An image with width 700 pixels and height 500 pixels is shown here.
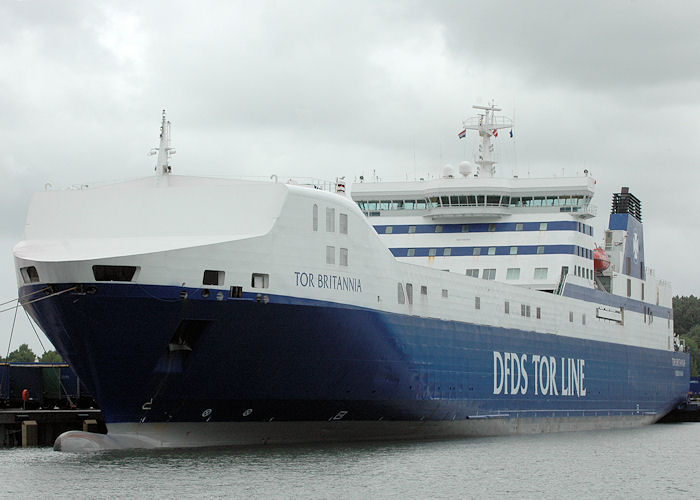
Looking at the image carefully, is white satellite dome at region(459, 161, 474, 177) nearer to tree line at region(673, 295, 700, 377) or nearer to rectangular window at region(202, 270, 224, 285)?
rectangular window at region(202, 270, 224, 285)

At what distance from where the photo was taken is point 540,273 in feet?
130

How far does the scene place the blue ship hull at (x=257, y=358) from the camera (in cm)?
2420

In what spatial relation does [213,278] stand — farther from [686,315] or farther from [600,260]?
[686,315]

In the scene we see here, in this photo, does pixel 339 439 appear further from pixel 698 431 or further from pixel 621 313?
pixel 698 431

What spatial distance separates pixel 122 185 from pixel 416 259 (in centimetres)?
1517

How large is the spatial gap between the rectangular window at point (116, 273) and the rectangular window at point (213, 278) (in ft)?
5.18

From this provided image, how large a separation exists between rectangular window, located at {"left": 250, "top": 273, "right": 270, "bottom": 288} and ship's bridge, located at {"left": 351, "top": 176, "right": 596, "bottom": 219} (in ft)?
52.6

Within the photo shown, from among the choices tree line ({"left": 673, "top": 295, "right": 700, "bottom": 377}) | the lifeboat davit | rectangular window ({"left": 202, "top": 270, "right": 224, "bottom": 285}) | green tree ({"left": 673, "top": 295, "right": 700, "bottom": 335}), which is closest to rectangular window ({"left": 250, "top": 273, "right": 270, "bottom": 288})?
rectangular window ({"left": 202, "top": 270, "right": 224, "bottom": 285})

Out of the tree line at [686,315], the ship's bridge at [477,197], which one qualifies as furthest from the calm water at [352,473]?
the tree line at [686,315]

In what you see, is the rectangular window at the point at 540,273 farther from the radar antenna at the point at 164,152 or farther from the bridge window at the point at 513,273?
the radar antenna at the point at 164,152

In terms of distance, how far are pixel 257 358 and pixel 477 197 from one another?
55.2ft

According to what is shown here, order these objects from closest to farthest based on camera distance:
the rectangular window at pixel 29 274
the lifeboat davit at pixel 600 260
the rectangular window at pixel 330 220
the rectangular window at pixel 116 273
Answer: the rectangular window at pixel 116 273
the rectangular window at pixel 29 274
the rectangular window at pixel 330 220
the lifeboat davit at pixel 600 260

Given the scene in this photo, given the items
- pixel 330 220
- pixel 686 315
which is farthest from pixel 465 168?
pixel 686 315

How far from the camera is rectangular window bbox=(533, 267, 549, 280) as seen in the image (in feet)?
130
